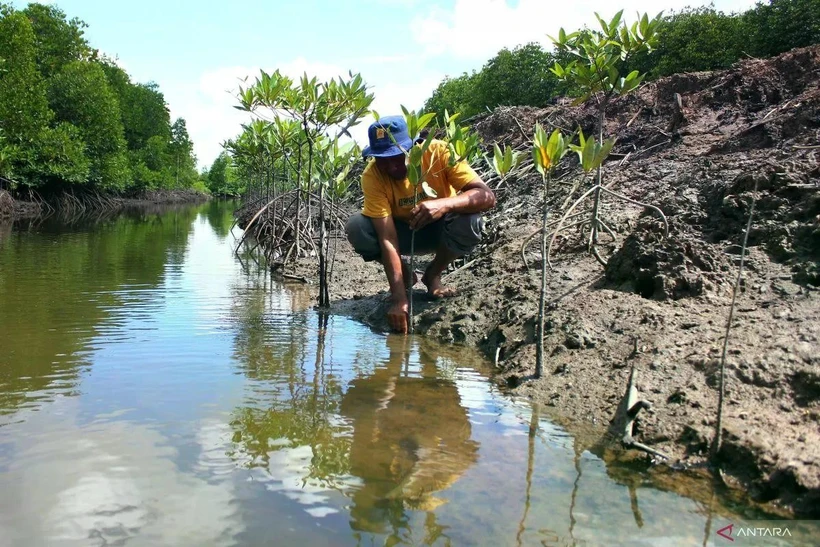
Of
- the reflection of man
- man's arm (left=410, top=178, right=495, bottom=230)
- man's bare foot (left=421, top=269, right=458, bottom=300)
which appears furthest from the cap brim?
the reflection of man

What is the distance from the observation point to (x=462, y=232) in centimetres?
397

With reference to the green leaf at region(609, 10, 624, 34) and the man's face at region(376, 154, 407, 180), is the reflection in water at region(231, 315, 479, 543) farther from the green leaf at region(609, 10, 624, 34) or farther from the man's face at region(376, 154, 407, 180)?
the green leaf at region(609, 10, 624, 34)

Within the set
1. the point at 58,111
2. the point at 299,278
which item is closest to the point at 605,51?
the point at 299,278

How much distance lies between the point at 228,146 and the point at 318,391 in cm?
1238

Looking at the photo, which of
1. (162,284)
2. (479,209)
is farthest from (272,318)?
(162,284)

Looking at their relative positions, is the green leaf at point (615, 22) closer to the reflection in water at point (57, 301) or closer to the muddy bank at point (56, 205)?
the reflection in water at point (57, 301)

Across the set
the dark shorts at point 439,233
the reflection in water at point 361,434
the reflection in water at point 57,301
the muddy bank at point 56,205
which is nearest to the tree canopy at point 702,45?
the dark shorts at point 439,233

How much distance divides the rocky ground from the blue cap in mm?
1084

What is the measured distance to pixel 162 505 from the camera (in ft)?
5.64

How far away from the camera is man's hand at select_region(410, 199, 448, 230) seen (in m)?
3.55

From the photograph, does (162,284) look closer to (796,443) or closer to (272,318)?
(272,318)

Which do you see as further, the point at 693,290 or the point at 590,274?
the point at 590,274

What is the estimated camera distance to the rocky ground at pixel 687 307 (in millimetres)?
2074

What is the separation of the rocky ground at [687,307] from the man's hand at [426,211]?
68 centimetres
